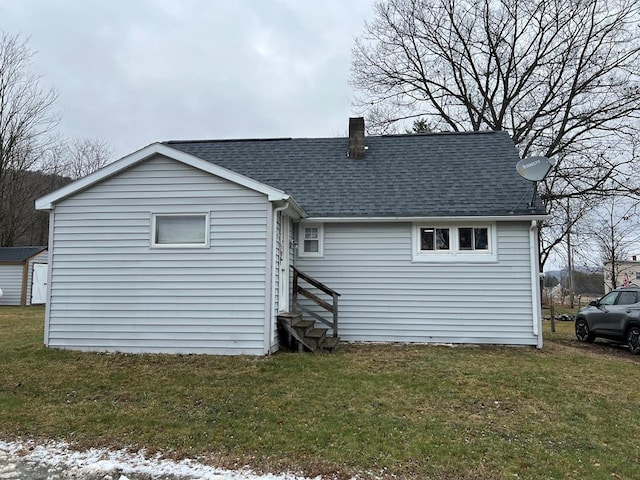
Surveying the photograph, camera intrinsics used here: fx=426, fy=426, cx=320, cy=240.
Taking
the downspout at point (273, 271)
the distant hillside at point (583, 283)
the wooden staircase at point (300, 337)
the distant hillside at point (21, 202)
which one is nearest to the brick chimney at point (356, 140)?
the downspout at point (273, 271)

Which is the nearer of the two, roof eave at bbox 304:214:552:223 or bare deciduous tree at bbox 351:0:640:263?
roof eave at bbox 304:214:552:223

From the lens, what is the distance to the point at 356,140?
440 inches

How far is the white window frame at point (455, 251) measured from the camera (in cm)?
881

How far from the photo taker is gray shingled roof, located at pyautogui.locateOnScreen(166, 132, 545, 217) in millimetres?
9062

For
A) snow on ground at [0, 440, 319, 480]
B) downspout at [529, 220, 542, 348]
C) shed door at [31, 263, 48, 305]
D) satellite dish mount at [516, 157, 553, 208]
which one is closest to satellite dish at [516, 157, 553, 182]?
satellite dish mount at [516, 157, 553, 208]

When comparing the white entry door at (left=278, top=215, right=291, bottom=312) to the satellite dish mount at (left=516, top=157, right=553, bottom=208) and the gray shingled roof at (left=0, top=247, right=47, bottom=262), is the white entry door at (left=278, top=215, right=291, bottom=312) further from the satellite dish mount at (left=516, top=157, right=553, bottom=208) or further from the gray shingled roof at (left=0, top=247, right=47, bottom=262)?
the gray shingled roof at (left=0, top=247, right=47, bottom=262)

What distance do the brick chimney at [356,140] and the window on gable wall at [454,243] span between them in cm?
304

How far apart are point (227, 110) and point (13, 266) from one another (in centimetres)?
1249

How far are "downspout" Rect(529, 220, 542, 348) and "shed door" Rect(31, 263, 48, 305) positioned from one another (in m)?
21.3

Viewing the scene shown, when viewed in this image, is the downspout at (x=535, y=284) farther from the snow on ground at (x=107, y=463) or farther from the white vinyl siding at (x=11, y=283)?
the white vinyl siding at (x=11, y=283)

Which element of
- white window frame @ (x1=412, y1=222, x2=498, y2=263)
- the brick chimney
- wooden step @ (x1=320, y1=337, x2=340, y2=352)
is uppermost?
the brick chimney

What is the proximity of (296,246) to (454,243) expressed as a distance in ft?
11.1

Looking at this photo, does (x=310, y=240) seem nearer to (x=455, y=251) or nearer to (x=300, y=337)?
(x=300, y=337)

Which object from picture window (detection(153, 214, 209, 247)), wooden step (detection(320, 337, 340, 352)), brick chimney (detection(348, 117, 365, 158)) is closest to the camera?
picture window (detection(153, 214, 209, 247))
